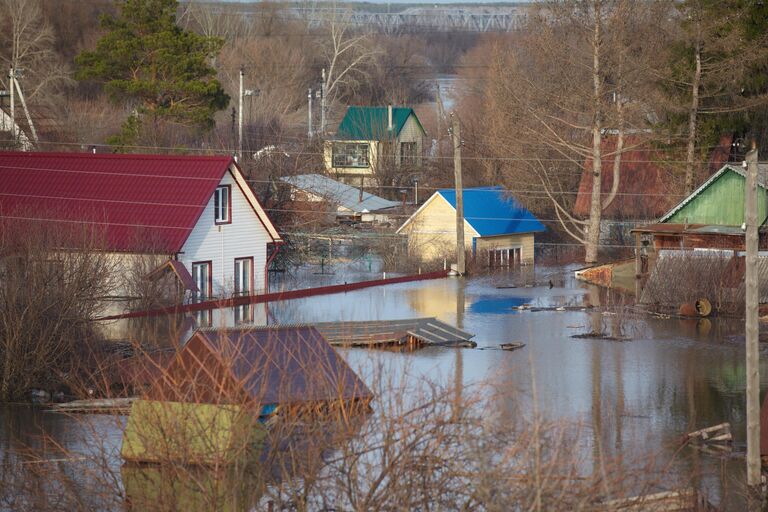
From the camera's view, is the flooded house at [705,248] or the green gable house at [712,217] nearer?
the flooded house at [705,248]

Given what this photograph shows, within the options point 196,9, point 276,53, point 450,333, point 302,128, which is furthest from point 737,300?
point 196,9

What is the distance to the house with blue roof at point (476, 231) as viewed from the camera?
4194 cm

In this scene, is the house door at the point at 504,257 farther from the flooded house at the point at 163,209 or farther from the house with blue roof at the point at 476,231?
Answer: the flooded house at the point at 163,209

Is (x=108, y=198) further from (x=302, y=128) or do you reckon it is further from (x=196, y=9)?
(x=196, y=9)

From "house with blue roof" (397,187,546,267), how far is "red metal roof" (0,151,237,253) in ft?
39.6

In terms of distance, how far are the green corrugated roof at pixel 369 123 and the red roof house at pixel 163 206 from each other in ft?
93.1

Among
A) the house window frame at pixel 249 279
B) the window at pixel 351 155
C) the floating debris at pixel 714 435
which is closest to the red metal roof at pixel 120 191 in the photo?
the house window frame at pixel 249 279

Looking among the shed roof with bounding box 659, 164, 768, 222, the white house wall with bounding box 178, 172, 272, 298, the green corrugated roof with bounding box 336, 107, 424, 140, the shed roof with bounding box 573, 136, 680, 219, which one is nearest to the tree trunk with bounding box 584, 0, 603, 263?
the shed roof with bounding box 573, 136, 680, 219

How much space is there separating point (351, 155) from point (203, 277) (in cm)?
2993

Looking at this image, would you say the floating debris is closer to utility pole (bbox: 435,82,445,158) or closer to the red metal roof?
the red metal roof

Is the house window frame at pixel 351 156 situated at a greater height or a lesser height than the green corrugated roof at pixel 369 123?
lesser

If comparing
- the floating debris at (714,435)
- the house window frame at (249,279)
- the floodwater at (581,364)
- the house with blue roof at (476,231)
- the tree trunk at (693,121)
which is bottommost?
the floating debris at (714,435)

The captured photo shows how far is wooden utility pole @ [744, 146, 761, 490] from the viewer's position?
14.0 m

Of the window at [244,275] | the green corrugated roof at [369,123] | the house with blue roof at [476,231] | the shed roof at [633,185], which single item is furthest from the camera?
the green corrugated roof at [369,123]
